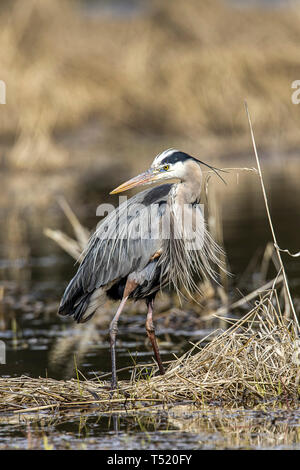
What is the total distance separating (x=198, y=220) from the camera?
6.71 m

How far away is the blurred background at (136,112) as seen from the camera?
13820 millimetres

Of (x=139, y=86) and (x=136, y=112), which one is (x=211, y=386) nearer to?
(x=136, y=112)

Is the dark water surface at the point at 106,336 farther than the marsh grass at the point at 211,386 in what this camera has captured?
No

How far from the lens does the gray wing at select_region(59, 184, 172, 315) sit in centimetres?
662

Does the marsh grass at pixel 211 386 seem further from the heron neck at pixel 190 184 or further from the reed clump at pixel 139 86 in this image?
the reed clump at pixel 139 86

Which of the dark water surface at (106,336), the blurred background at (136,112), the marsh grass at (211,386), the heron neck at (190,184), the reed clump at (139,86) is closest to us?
the dark water surface at (106,336)

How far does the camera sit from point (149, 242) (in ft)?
21.7

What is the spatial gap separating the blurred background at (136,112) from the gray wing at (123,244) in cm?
377

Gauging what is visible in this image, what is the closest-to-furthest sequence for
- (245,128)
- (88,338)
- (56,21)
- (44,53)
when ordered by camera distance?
(88,338) → (245,128) → (44,53) → (56,21)

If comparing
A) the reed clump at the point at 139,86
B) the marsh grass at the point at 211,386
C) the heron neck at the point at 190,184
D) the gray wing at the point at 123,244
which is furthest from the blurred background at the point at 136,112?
the marsh grass at the point at 211,386

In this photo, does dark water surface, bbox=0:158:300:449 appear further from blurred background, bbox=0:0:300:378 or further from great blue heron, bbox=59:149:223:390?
great blue heron, bbox=59:149:223:390

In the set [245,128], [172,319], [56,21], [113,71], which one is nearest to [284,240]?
[172,319]

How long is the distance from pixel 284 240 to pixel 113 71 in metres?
11.5

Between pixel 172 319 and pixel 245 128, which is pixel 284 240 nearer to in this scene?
pixel 172 319
